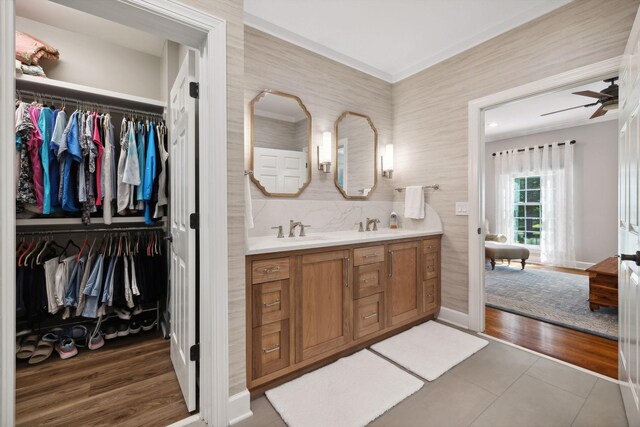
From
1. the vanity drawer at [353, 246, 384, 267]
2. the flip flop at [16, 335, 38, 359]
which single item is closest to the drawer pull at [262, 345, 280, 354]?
the vanity drawer at [353, 246, 384, 267]

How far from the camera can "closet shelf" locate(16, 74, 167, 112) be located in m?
2.11

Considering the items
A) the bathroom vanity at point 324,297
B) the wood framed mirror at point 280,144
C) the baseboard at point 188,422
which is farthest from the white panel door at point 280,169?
the baseboard at point 188,422

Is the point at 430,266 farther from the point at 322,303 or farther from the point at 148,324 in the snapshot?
the point at 148,324

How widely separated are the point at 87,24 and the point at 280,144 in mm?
1896

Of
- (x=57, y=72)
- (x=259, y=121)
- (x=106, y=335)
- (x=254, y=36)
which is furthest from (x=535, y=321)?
(x=57, y=72)

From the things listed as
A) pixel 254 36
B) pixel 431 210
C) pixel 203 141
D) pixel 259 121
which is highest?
pixel 254 36

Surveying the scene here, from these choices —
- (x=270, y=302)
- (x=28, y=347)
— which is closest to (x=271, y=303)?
(x=270, y=302)

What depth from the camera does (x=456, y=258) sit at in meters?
2.76

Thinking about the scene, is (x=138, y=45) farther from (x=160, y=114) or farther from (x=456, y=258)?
(x=456, y=258)

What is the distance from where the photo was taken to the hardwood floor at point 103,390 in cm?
156

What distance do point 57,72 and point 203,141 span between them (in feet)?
7.04

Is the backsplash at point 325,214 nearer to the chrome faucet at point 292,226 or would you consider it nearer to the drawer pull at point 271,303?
the chrome faucet at point 292,226

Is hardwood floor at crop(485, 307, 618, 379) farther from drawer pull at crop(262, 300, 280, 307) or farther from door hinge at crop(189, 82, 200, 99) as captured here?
door hinge at crop(189, 82, 200, 99)

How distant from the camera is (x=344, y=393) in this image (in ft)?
5.72
